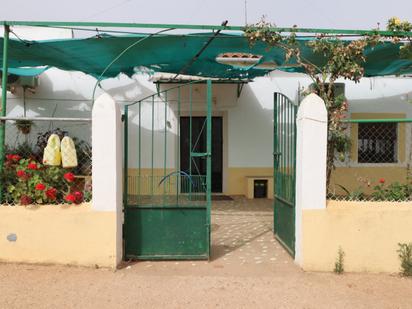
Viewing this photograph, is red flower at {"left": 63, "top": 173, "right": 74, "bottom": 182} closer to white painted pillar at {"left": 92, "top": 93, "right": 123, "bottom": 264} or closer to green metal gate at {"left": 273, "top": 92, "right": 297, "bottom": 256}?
white painted pillar at {"left": 92, "top": 93, "right": 123, "bottom": 264}

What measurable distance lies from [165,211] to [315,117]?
2.07 m

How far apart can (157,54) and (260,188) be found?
14.9ft

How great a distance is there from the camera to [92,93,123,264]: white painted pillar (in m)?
4.64

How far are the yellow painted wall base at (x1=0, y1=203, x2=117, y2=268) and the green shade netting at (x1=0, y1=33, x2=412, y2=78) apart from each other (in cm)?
295

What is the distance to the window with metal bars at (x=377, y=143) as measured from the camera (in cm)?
1048

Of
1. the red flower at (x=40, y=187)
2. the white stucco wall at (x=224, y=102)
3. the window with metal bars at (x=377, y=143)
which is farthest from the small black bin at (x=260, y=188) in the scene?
the red flower at (x=40, y=187)

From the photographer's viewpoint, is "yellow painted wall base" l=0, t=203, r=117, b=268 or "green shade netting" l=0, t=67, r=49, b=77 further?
"green shade netting" l=0, t=67, r=49, b=77

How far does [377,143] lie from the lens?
1060 cm

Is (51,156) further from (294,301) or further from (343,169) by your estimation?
(343,169)

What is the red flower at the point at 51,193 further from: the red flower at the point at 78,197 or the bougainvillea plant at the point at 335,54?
the bougainvillea plant at the point at 335,54

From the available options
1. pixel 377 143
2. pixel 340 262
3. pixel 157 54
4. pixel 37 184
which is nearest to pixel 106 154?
pixel 37 184

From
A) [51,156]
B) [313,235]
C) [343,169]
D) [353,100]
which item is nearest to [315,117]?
[313,235]

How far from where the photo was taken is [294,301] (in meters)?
4.04

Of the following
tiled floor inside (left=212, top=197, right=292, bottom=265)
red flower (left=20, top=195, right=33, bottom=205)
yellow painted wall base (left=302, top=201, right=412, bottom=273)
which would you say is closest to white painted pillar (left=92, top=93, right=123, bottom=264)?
red flower (left=20, top=195, right=33, bottom=205)
